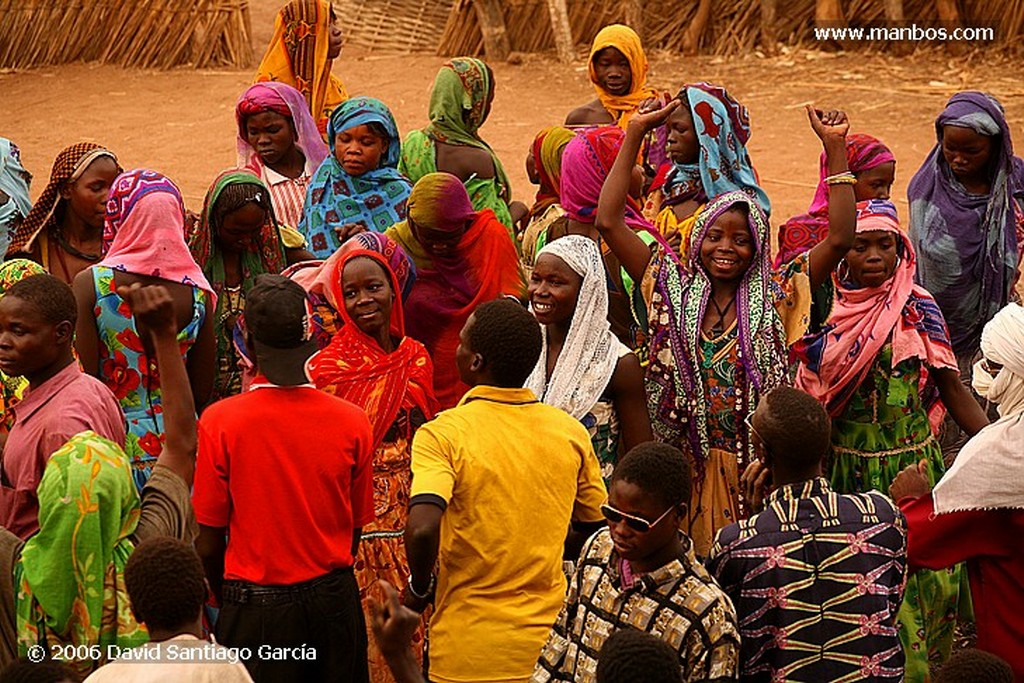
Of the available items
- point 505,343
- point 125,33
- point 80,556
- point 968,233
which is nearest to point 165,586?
point 80,556

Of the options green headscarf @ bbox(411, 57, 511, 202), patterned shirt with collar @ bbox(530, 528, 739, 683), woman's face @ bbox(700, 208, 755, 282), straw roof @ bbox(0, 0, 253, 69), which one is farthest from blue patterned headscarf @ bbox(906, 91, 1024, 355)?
straw roof @ bbox(0, 0, 253, 69)

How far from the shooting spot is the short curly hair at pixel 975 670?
342 centimetres

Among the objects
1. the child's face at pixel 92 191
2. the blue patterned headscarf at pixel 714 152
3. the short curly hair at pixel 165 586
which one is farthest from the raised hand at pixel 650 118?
the short curly hair at pixel 165 586

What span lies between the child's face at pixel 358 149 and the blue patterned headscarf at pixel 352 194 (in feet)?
0.08

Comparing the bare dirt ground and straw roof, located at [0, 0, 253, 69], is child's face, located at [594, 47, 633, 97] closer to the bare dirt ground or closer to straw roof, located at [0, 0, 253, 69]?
the bare dirt ground

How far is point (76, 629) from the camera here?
381 cm

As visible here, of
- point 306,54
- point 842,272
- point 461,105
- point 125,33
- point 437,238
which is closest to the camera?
point 842,272

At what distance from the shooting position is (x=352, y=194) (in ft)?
22.3

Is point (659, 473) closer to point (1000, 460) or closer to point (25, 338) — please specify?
point (1000, 460)

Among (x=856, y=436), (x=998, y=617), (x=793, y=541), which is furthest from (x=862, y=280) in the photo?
(x=793, y=541)

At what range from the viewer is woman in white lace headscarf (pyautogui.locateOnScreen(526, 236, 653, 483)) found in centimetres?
495

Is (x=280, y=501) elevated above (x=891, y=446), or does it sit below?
above

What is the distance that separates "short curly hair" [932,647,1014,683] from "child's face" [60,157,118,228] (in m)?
3.56

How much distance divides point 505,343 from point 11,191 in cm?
315
